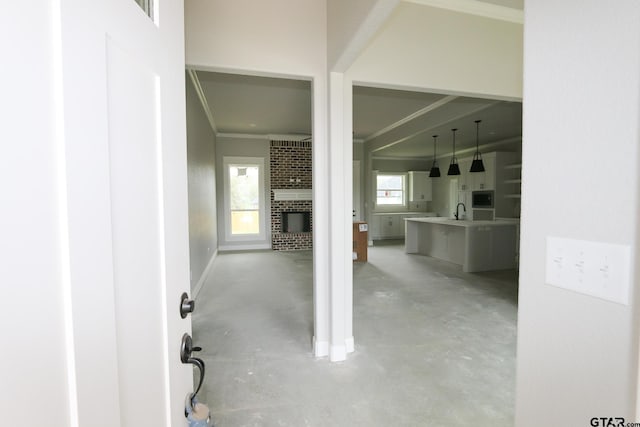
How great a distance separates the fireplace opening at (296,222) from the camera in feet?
25.2

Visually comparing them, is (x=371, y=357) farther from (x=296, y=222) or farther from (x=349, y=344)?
(x=296, y=222)

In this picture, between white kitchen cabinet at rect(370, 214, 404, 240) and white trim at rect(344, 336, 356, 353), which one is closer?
white trim at rect(344, 336, 356, 353)

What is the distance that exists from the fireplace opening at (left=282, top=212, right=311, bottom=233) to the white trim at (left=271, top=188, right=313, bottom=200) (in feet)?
1.39

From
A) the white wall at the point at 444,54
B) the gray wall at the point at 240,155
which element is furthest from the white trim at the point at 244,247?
the white wall at the point at 444,54

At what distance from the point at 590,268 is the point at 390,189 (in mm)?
9606

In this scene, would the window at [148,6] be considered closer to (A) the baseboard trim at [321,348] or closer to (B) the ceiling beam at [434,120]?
(A) the baseboard trim at [321,348]

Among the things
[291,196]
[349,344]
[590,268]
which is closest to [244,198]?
[291,196]

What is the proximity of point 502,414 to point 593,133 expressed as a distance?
77.0 inches

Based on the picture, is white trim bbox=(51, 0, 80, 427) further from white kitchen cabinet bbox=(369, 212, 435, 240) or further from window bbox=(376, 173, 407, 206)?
window bbox=(376, 173, 407, 206)

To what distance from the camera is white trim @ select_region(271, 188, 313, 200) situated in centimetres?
764

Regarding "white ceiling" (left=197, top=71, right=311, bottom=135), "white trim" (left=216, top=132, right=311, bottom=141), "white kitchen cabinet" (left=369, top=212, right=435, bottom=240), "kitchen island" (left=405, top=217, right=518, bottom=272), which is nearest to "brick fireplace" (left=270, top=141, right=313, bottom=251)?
"white trim" (left=216, top=132, right=311, bottom=141)

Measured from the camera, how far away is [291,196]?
772 cm

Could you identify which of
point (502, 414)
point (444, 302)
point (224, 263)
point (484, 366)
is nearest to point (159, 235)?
point (502, 414)

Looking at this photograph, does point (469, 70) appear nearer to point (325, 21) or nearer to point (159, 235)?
point (325, 21)
